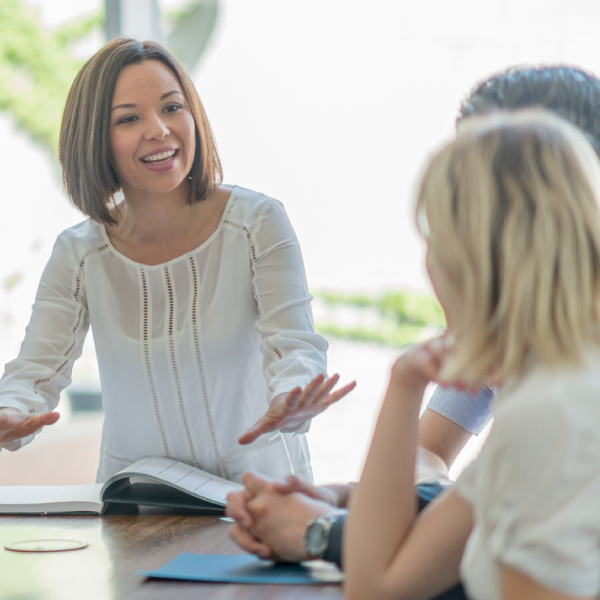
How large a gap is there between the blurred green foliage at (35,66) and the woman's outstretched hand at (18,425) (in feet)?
13.2

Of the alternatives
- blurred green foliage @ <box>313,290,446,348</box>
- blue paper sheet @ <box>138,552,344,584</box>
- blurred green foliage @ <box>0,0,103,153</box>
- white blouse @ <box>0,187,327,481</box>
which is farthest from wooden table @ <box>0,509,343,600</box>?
blurred green foliage @ <box>313,290,446,348</box>

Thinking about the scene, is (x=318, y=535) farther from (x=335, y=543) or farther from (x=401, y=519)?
(x=401, y=519)

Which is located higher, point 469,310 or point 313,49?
point 313,49

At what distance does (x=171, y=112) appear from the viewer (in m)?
1.93

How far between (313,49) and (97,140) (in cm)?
424

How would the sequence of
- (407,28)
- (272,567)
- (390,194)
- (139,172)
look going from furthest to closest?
(390,194)
(407,28)
(139,172)
(272,567)

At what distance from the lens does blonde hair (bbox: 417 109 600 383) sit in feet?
2.57

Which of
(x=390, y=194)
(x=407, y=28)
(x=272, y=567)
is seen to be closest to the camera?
(x=272, y=567)

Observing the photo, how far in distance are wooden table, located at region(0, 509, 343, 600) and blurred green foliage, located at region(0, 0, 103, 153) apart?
4.26 m

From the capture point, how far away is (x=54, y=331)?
191 centimetres

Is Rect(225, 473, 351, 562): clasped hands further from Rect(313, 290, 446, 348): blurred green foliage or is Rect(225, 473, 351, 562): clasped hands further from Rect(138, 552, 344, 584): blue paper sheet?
Rect(313, 290, 446, 348): blurred green foliage

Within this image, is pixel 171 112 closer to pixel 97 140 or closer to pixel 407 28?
pixel 97 140

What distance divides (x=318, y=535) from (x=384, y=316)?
208 inches

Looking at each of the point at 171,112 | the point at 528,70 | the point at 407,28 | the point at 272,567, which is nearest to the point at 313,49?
the point at 407,28
